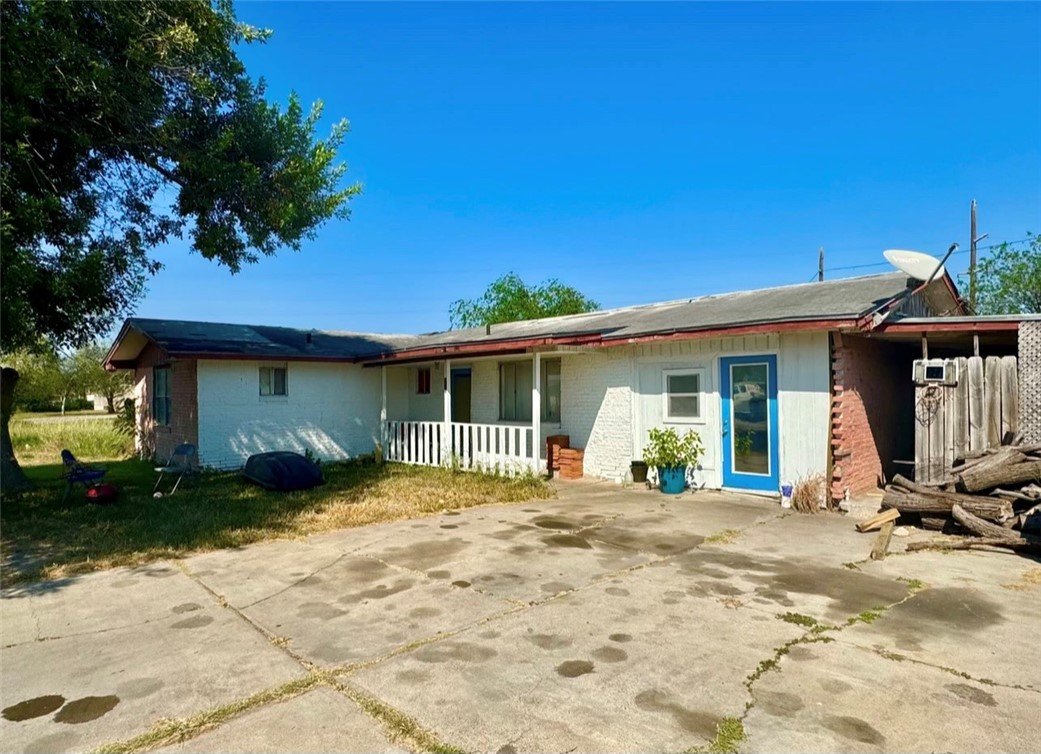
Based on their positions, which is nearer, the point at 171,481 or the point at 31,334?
the point at 31,334

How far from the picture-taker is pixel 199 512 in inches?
335

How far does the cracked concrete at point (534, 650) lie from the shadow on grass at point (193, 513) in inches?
26.2

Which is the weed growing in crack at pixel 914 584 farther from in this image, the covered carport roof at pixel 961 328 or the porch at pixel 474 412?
the porch at pixel 474 412

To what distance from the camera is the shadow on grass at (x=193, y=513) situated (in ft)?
21.1

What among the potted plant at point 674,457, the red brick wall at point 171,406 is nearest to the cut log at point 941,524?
the potted plant at point 674,457

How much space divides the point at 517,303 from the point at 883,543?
103ft

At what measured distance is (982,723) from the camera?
9.70ft

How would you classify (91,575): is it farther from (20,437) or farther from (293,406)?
A: (20,437)

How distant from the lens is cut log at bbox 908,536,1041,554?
6.03 m

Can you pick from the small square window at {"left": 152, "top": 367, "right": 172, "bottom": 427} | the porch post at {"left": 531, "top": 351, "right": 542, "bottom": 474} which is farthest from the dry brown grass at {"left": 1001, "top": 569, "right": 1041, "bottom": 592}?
the small square window at {"left": 152, "top": 367, "right": 172, "bottom": 427}

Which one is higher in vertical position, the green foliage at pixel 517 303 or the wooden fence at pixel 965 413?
the green foliage at pixel 517 303

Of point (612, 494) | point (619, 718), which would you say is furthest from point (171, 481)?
point (619, 718)

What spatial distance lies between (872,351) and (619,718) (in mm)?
8519

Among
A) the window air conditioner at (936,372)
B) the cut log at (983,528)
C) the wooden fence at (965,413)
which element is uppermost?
the window air conditioner at (936,372)
